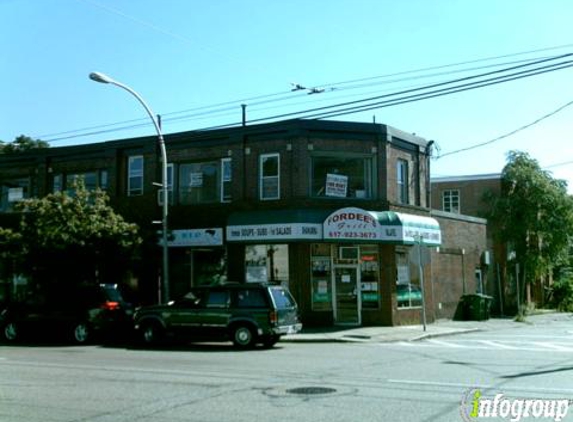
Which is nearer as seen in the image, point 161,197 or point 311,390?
point 311,390

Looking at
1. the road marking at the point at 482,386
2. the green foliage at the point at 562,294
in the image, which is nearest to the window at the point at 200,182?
the road marking at the point at 482,386

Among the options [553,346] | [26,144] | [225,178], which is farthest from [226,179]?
[26,144]

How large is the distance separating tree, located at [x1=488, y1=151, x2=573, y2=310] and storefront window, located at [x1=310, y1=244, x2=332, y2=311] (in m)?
15.4

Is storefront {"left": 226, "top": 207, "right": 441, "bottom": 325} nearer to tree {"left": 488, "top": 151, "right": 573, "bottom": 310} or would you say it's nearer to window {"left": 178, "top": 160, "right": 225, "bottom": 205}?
window {"left": 178, "top": 160, "right": 225, "bottom": 205}

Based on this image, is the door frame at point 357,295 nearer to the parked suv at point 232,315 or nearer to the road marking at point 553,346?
the parked suv at point 232,315

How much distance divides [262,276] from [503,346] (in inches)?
364

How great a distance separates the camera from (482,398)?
942 centimetres

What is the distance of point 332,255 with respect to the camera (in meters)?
23.9

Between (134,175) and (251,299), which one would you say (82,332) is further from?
(134,175)

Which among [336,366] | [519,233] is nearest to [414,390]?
[336,366]

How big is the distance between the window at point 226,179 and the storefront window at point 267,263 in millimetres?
2240

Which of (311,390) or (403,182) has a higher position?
(403,182)

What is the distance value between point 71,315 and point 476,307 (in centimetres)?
1657

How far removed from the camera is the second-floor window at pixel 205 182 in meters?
25.5
